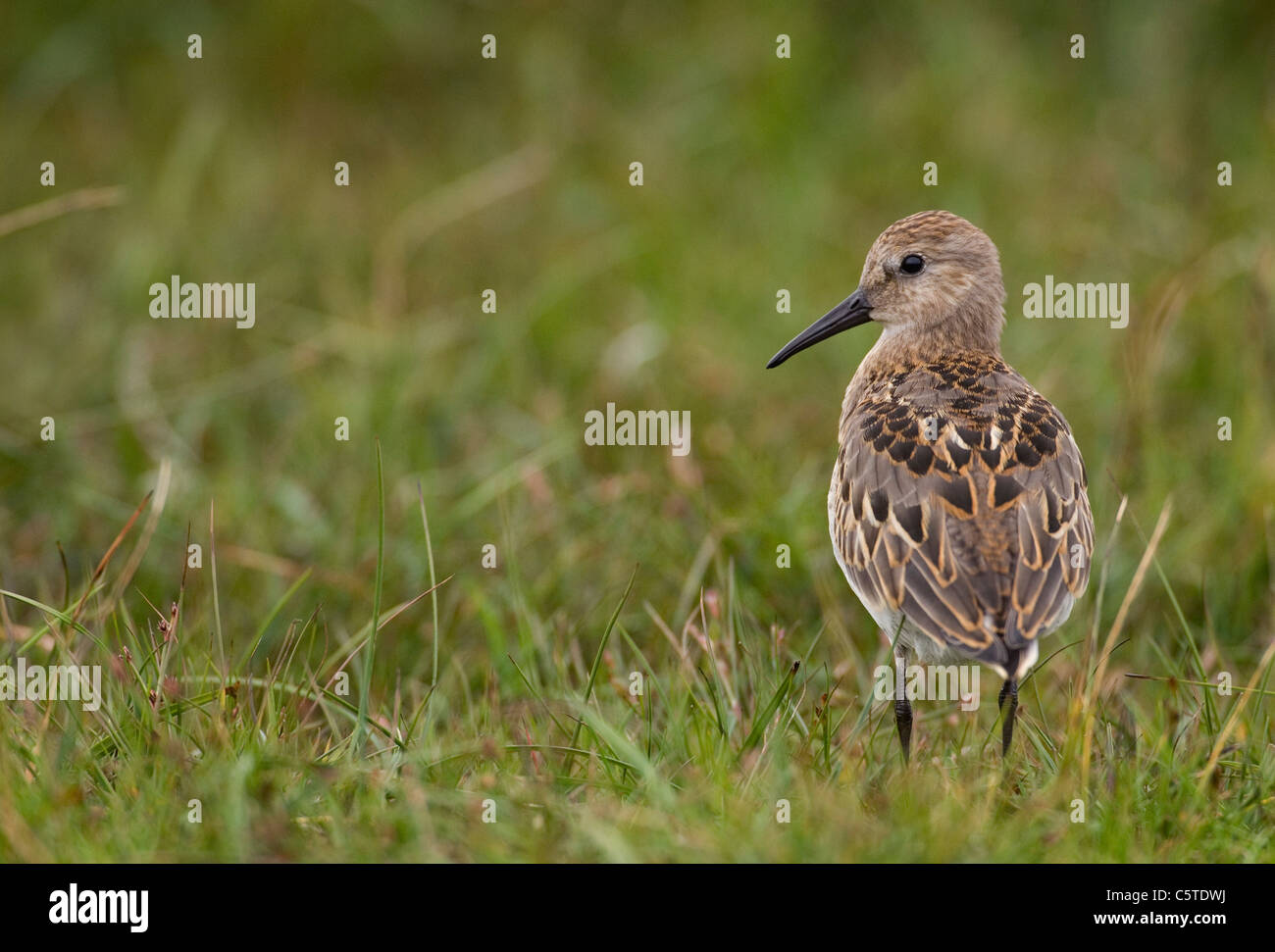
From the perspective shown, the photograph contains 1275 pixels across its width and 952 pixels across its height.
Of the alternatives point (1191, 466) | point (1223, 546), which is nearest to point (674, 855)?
point (1223, 546)

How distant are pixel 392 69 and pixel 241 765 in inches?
337

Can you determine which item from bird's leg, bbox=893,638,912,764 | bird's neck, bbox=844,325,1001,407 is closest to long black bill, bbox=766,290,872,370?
bird's neck, bbox=844,325,1001,407

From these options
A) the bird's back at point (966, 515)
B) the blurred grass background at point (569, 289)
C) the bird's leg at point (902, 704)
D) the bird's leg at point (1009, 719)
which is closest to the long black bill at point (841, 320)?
the bird's back at point (966, 515)

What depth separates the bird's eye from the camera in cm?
596

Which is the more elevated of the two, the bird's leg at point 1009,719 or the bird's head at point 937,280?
the bird's head at point 937,280

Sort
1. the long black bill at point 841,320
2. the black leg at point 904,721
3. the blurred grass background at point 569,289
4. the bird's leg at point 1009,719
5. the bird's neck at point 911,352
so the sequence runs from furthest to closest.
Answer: the blurred grass background at point 569,289 → the long black bill at point 841,320 → the bird's neck at point 911,352 → the black leg at point 904,721 → the bird's leg at point 1009,719

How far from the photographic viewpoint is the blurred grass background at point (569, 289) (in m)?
6.52

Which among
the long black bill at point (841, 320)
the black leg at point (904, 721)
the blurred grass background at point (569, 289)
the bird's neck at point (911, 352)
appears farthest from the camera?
the blurred grass background at point (569, 289)

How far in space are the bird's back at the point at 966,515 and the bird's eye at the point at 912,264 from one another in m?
0.59

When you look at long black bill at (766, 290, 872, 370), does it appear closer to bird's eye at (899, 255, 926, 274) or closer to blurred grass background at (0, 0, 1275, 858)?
bird's eye at (899, 255, 926, 274)

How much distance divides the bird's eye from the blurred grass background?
117 centimetres

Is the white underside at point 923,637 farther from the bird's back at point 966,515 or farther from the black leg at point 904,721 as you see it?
Answer: the black leg at point 904,721

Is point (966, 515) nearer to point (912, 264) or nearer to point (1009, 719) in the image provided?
point (1009, 719)

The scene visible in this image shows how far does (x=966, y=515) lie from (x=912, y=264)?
1388 millimetres
